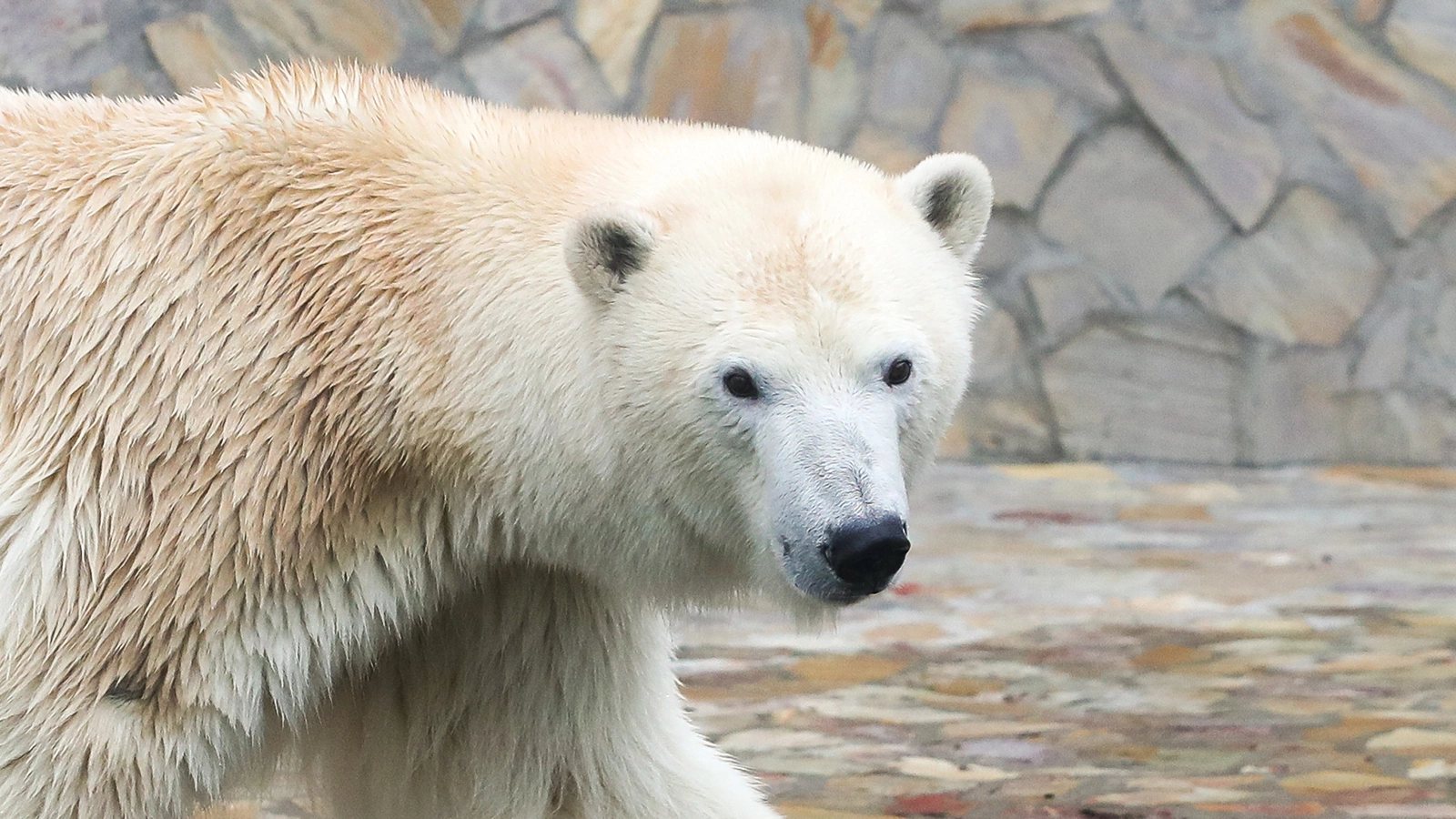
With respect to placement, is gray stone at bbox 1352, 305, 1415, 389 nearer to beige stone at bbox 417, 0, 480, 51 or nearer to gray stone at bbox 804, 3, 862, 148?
gray stone at bbox 804, 3, 862, 148

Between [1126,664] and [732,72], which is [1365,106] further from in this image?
[1126,664]

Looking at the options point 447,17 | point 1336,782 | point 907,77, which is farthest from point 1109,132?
point 1336,782

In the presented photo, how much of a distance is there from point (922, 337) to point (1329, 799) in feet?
5.55

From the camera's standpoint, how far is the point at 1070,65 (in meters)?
7.57

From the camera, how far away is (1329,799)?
3664 mm

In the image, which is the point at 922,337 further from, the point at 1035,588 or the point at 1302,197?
the point at 1302,197

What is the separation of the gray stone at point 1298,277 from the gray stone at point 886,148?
1.25 m

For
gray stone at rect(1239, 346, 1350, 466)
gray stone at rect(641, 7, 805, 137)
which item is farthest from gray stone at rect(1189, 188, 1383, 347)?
gray stone at rect(641, 7, 805, 137)

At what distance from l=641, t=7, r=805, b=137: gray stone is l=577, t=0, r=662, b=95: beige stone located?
84mm

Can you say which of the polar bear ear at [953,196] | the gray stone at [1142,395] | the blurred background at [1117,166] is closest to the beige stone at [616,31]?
the blurred background at [1117,166]

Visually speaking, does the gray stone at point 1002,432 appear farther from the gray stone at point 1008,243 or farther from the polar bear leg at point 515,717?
the polar bear leg at point 515,717

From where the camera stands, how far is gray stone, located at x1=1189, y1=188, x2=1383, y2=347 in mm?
7371

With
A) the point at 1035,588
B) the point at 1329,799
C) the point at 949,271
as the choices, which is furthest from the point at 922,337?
the point at 1035,588

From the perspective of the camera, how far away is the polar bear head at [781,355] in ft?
7.89
